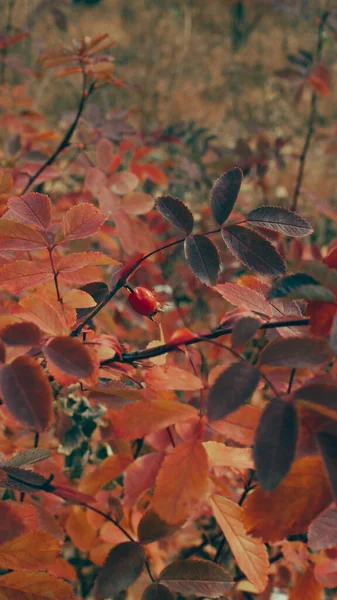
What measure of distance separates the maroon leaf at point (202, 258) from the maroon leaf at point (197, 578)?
304 millimetres

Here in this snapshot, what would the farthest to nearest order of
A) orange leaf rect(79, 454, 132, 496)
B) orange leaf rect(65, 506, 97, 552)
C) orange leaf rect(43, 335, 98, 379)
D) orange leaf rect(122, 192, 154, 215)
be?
1. orange leaf rect(122, 192, 154, 215)
2. orange leaf rect(65, 506, 97, 552)
3. orange leaf rect(79, 454, 132, 496)
4. orange leaf rect(43, 335, 98, 379)

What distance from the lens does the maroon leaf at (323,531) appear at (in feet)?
1.76

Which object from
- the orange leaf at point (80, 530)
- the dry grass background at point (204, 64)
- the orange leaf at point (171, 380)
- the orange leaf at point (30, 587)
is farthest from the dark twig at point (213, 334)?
the dry grass background at point (204, 64)

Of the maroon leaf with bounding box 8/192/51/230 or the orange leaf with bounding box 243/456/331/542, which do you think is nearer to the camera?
the orange leaf with bounding box 243/456/331/542

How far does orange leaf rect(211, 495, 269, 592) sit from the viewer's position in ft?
2.21

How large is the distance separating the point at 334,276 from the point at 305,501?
189mm

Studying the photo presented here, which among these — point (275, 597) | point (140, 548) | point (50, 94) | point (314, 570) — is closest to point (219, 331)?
point (140, 548)

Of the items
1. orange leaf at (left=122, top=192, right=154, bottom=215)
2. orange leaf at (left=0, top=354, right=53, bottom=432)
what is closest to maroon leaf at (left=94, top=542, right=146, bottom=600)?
orange leaf at (left=0, top=354, right=53, bottom=432)

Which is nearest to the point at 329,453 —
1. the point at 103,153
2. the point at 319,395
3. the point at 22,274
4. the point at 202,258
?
the point at 319,395

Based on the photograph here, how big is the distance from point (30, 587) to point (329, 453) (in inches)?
13.3

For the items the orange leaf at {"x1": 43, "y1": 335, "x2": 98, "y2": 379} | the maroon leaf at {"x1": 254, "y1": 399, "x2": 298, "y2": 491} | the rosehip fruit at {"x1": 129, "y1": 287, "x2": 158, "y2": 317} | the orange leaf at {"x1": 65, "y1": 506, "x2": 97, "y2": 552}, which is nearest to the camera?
the maroon leaf at {"x1": 254, "y1": 399, "x2": 298, "y2": 491}

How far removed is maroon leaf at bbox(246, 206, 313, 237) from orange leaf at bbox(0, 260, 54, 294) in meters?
0.23

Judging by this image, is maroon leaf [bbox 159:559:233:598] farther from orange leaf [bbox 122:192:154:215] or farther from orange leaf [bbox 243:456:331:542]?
orange leaf [bbox 122:192:154:215]

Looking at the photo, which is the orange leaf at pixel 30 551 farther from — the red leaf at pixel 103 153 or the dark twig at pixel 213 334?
the red leaf at pixel 103 153
